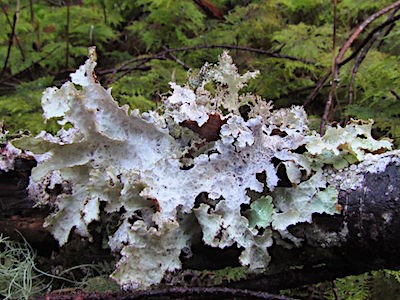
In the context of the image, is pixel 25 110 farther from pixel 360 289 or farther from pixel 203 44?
pixel 360 289

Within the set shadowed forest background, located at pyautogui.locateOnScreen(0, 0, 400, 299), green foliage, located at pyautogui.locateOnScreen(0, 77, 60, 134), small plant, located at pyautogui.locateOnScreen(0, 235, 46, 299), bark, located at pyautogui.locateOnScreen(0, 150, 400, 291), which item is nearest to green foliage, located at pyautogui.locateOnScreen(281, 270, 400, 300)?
bark, located at pyautogui.locateOnScreen(0, 150, 400, 291)

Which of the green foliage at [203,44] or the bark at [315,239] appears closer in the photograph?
the bark at [315,239]

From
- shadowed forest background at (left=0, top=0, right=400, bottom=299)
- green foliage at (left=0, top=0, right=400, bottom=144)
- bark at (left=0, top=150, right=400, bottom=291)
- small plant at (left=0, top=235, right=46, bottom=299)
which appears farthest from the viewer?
green foliage at (left=0, top=0, right=400, bottom=144)

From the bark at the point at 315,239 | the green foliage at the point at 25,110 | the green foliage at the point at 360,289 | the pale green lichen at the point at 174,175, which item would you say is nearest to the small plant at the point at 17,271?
the bark at the point at 315,239

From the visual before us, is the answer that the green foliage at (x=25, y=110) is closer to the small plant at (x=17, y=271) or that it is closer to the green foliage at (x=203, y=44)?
the green foliage at (x=203, y=44)

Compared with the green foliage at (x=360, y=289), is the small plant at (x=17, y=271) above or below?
below

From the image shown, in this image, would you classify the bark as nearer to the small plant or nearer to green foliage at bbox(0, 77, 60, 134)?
the small plant
